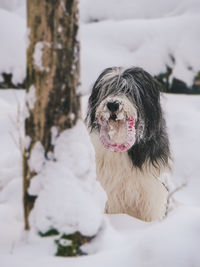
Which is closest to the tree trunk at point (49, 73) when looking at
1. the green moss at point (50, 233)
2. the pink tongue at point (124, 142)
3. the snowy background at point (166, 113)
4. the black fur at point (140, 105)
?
the green moss at point (50, 233)

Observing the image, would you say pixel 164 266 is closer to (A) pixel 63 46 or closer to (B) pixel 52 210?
(B) pixel 52 210

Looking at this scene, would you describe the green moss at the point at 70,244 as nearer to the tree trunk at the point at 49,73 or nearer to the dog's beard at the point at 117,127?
the tree trunk at the point at 49,73

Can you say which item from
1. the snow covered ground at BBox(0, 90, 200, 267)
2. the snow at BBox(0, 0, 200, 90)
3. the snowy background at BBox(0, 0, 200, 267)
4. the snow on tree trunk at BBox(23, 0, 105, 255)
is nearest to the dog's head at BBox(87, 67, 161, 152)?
the snowy background at BBox(0, 0, 200, 267)

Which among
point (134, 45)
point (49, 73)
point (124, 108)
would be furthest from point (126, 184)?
point (134, 45)

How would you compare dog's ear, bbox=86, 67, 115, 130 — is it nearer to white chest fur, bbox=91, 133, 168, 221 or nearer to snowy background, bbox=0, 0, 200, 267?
white chest fur, bbox=91, 133, 168, 221

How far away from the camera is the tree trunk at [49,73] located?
156 cm

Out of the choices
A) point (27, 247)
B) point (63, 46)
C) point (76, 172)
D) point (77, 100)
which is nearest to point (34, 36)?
point (63, 46)

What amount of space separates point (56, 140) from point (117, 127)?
1.09m

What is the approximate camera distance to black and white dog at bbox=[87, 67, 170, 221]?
2.89m

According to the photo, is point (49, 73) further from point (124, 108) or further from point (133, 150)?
point (133, 150)

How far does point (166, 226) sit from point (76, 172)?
469 millimetres

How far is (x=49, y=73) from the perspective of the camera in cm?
160

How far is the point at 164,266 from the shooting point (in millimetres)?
1570

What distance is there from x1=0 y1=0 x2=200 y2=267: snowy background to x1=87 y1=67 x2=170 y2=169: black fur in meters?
0.32
